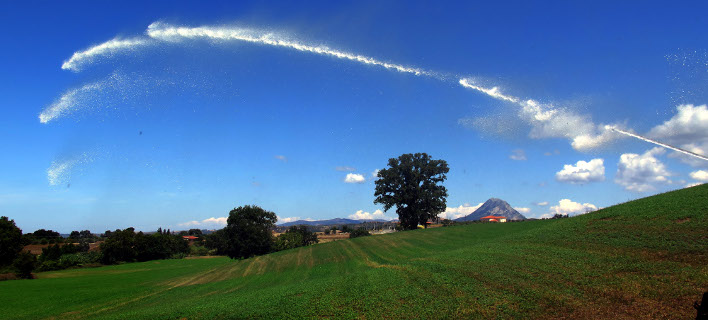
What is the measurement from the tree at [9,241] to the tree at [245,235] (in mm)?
46244

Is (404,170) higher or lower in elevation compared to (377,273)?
higher

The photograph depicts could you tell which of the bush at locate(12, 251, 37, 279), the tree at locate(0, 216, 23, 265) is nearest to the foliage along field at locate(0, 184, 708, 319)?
the bush at locate(12, 251, 37, 279)

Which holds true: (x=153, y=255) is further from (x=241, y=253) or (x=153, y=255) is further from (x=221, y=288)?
(x=221, y=288)

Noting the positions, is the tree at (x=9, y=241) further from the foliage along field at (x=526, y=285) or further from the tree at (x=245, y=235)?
the foliage along field at (x=526, y=285)

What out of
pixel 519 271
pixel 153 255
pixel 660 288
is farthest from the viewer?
pixel 153 255

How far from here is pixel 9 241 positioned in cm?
7850

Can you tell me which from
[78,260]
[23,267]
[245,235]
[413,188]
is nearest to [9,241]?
[23,267]

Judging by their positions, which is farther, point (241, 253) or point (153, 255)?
point (153, 255)

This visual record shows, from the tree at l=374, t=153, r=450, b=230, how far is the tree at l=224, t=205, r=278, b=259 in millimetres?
40521

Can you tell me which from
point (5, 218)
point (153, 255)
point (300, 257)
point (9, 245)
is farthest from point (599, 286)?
point (153, 255)

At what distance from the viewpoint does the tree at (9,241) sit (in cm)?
7774

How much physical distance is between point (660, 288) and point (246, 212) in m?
109

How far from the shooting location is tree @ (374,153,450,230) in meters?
87.9

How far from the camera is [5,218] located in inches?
3258
